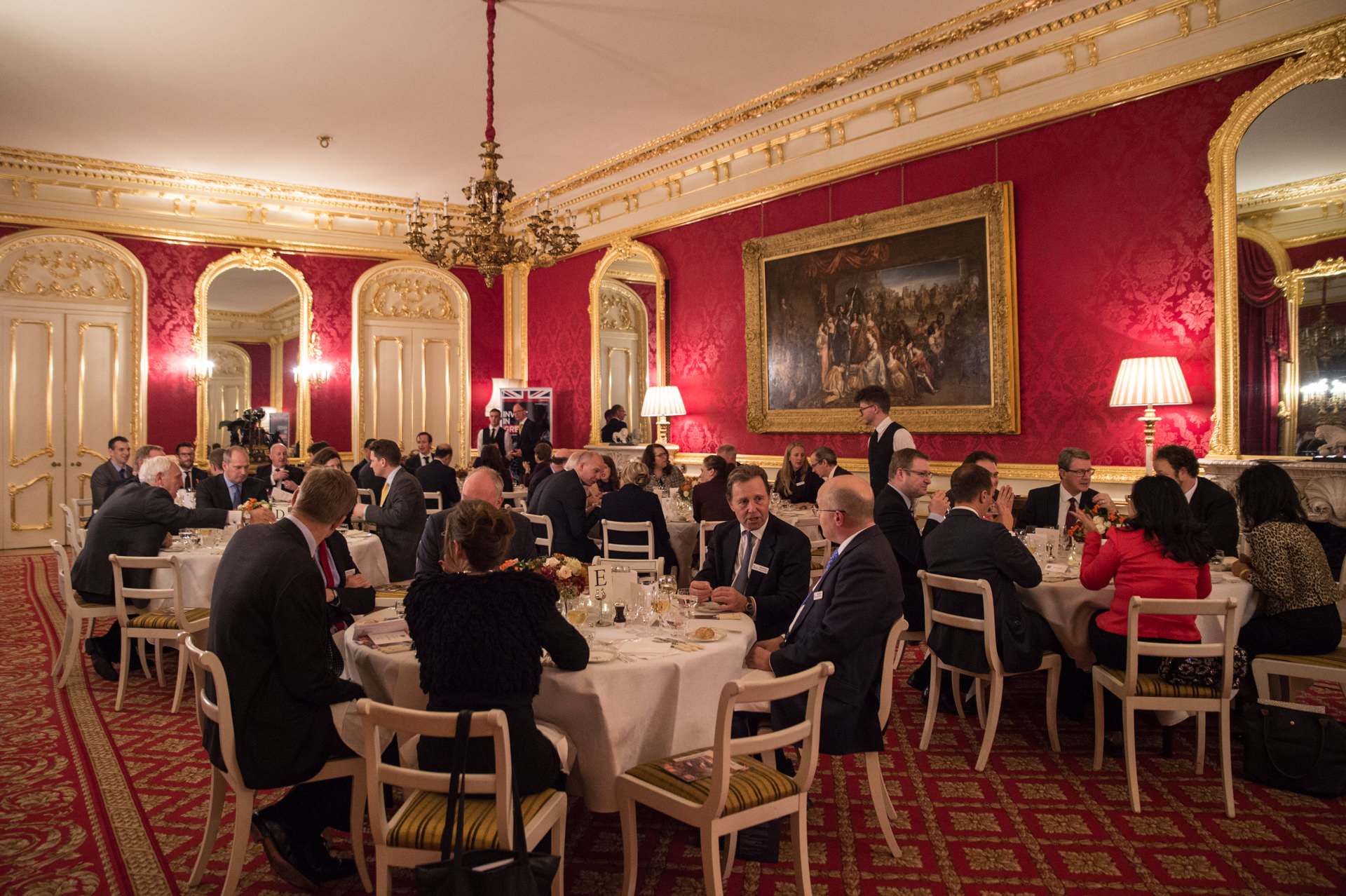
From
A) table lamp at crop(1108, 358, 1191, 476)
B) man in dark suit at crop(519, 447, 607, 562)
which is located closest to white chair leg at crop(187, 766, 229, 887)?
man in dark suit at crop(519, 447, 607, 562)

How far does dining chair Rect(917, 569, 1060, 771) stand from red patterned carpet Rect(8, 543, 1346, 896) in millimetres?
125

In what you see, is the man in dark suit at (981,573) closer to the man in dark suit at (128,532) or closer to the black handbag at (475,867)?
the black handbag at (475,867)

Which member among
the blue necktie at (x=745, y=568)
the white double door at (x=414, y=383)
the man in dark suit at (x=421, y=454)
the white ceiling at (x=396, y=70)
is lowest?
the blue necktie at (x=745, y=568)

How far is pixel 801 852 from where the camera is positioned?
9.16 ft

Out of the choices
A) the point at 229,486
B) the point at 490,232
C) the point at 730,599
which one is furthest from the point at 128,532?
the point at 730,599

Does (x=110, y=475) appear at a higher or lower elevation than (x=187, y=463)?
lower

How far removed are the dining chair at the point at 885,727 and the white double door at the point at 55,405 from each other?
1127 cm

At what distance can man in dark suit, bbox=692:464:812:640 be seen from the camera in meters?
3.85

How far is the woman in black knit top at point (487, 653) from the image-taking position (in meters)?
2.52

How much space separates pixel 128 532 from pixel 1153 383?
6.78 metres

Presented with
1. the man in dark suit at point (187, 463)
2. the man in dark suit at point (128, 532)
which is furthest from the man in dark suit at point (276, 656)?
the man in dark suit at point (187, 463)

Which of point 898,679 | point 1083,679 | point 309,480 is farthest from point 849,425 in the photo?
point 309,480

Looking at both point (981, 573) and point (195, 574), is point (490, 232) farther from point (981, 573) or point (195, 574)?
point (981, 573)

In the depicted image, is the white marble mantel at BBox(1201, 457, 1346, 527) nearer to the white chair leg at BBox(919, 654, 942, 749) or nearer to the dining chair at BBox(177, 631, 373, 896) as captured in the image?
the white chair leg at BBox(919, 654, 942, 749)
